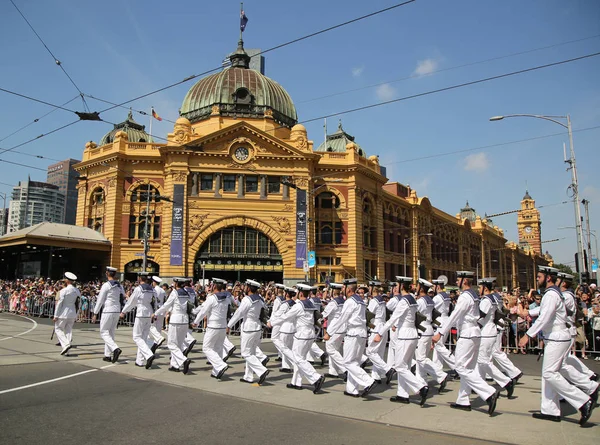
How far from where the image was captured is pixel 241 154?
40.7m

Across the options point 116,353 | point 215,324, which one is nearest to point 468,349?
point 215,324

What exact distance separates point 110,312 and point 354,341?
6758mm

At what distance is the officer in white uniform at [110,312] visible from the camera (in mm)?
12219

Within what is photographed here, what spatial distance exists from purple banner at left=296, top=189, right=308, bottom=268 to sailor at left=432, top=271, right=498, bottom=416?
100 feet

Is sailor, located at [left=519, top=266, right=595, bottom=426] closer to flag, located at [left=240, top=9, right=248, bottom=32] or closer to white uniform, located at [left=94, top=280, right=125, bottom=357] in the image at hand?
white uniform, located at [left=94, top=280, right=125, bottom=357]

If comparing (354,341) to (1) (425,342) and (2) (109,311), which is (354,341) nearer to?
(1) (425,342)

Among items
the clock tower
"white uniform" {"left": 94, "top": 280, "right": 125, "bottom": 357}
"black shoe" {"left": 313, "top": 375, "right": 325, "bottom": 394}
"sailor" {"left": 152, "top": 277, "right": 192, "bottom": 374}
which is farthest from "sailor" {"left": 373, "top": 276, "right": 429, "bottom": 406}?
the clock tower

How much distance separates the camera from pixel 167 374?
432 inches

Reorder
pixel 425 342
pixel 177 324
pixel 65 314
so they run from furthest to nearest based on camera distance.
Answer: pixel 65 314
pixel 177 324
pixel 425 342

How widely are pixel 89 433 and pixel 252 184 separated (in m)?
34.9

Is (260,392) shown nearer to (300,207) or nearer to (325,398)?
(325,398)

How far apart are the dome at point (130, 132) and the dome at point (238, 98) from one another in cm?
470

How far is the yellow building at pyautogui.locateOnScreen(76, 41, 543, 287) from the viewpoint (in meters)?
39.4

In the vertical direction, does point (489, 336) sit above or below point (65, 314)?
below
